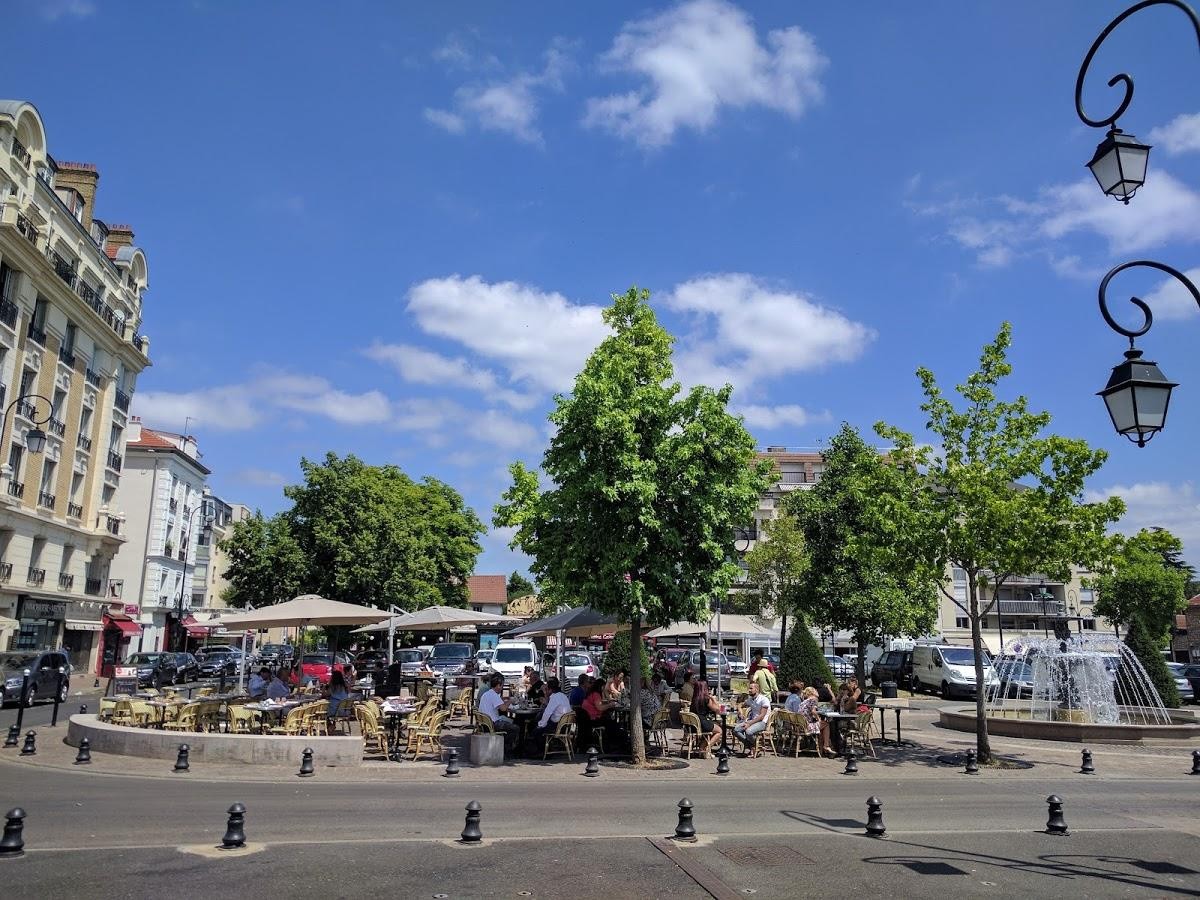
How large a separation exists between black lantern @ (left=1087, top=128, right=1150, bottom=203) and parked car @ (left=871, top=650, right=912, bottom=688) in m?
33.7

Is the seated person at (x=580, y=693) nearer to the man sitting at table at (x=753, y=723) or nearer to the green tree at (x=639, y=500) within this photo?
the green tree at (x=639, y=500)

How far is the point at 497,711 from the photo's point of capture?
1605 cm

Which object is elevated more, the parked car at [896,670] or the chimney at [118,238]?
the chimney at [118,238]

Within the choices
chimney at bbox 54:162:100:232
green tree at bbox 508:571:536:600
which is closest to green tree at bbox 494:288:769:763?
chimney at bbox 54:162:100:232

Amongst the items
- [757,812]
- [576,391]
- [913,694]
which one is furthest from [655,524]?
[913,694]

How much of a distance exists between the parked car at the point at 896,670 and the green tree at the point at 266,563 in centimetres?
2756

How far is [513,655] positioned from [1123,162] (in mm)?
30621

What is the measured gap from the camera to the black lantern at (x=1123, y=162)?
7.22 m

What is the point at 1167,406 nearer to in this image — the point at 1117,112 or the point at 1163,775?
the point at 1117,112

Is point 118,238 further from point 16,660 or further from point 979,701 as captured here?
point 979,701

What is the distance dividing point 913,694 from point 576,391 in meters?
27.5

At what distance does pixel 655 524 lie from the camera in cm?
1447

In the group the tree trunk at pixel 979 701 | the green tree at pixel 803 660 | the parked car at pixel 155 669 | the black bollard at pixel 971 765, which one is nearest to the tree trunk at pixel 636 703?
the black bollard at pixel 971 765

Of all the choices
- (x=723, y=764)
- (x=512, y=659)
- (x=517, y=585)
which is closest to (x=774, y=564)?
(x=512, y=659)
